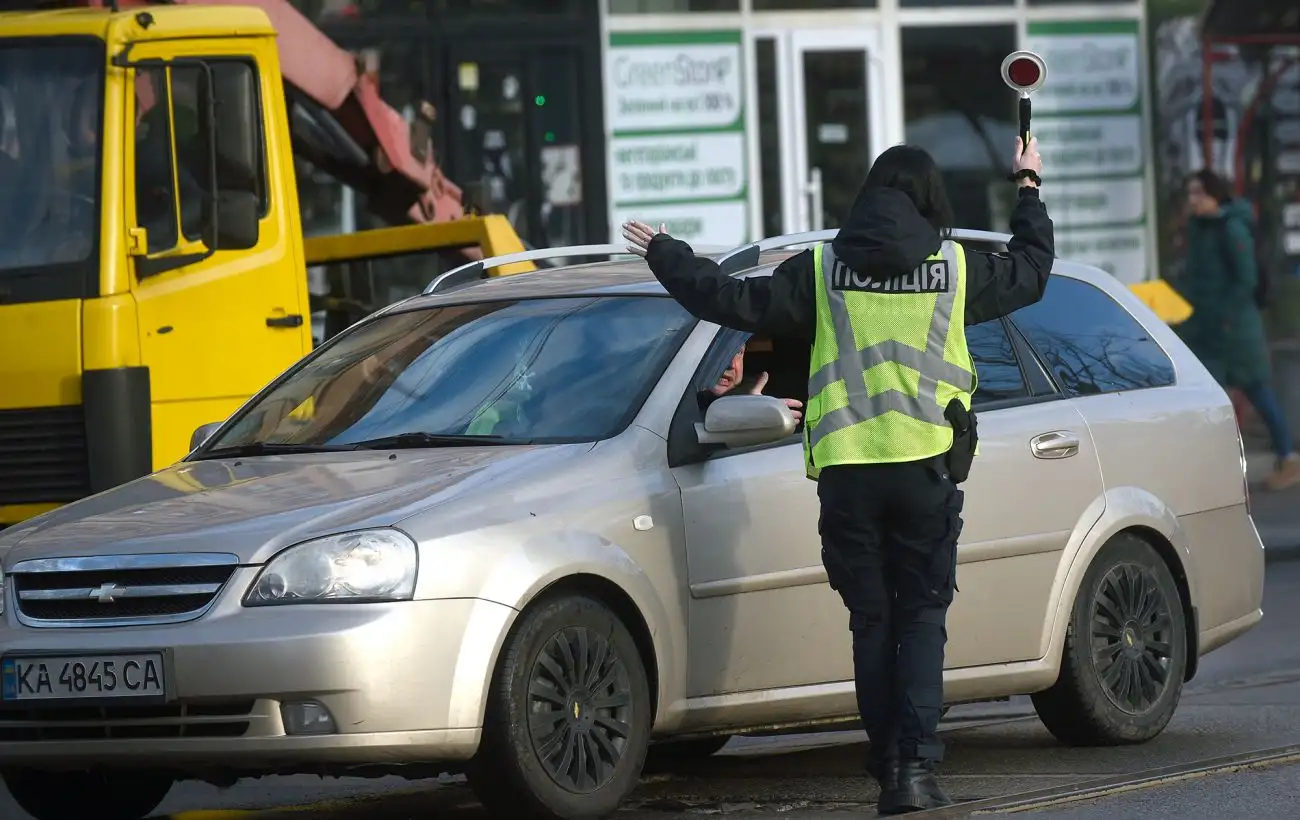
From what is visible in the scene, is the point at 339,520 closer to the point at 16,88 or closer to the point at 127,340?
the point at 127,340

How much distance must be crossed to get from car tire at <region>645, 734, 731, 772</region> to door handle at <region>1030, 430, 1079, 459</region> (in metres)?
1.41

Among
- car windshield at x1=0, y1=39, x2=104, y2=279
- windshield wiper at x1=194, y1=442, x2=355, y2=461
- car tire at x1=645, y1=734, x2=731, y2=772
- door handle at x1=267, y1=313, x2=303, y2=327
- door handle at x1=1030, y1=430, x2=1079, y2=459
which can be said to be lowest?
car tire at x1=645, y1=734, x2=731, y2=772

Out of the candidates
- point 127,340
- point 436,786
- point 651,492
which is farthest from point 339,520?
point 127,340

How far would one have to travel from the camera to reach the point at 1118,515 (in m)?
7.74

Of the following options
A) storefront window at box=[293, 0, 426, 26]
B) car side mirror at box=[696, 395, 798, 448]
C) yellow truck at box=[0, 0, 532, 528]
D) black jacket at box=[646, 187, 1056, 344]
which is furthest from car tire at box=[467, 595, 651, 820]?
storefront window at box=[293, 0, 426, 26]

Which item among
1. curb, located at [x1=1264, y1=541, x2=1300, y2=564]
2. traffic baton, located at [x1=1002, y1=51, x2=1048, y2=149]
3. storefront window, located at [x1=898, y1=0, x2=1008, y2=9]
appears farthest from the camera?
storefront window, located at [x1=898, y1=0, x2=1008, y2=9]

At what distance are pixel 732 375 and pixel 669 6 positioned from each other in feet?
37.9

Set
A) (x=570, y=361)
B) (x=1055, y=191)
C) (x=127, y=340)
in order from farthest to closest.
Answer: (x=1055, y=191), (x=127, y=340), (x=570, y=361)

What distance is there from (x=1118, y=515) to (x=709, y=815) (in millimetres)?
1771

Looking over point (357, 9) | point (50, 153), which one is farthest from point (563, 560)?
point (357, 9)

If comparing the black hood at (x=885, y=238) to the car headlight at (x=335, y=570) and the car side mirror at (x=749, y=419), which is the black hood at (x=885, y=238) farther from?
the car headlight at (x=335, y=570)

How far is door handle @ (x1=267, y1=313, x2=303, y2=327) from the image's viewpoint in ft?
32.6

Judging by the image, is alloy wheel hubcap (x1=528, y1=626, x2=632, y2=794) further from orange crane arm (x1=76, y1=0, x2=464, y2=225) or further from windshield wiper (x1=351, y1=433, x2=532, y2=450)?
orange crane arm (x1=76, y1=0, x2=464, y2=225)

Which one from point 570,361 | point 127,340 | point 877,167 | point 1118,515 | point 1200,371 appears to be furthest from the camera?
point 127,340
